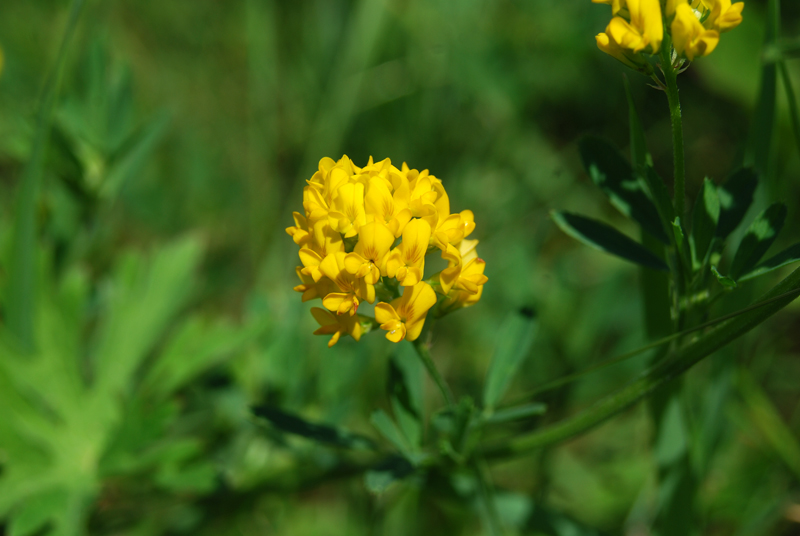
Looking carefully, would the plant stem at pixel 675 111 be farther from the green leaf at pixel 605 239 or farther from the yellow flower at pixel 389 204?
the yellow flower at pixel 389 204

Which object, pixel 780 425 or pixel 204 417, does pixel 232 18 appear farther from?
pixel 780 425

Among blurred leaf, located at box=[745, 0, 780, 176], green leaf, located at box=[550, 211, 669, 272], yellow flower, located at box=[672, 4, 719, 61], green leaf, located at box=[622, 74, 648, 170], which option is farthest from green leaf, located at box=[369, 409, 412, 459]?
blurred leaf, located at box=[745, 0, 780, 176]

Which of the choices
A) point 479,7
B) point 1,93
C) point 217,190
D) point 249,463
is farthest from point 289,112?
point 249,463

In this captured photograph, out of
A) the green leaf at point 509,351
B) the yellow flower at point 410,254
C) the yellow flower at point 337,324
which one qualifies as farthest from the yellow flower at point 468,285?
the green leaf at point 509,351

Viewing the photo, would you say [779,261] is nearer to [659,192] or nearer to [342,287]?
[659,192]

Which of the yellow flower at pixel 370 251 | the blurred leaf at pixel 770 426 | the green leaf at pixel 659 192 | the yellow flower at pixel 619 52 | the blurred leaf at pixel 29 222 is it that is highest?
the blurred leaf at pixel 29 222
